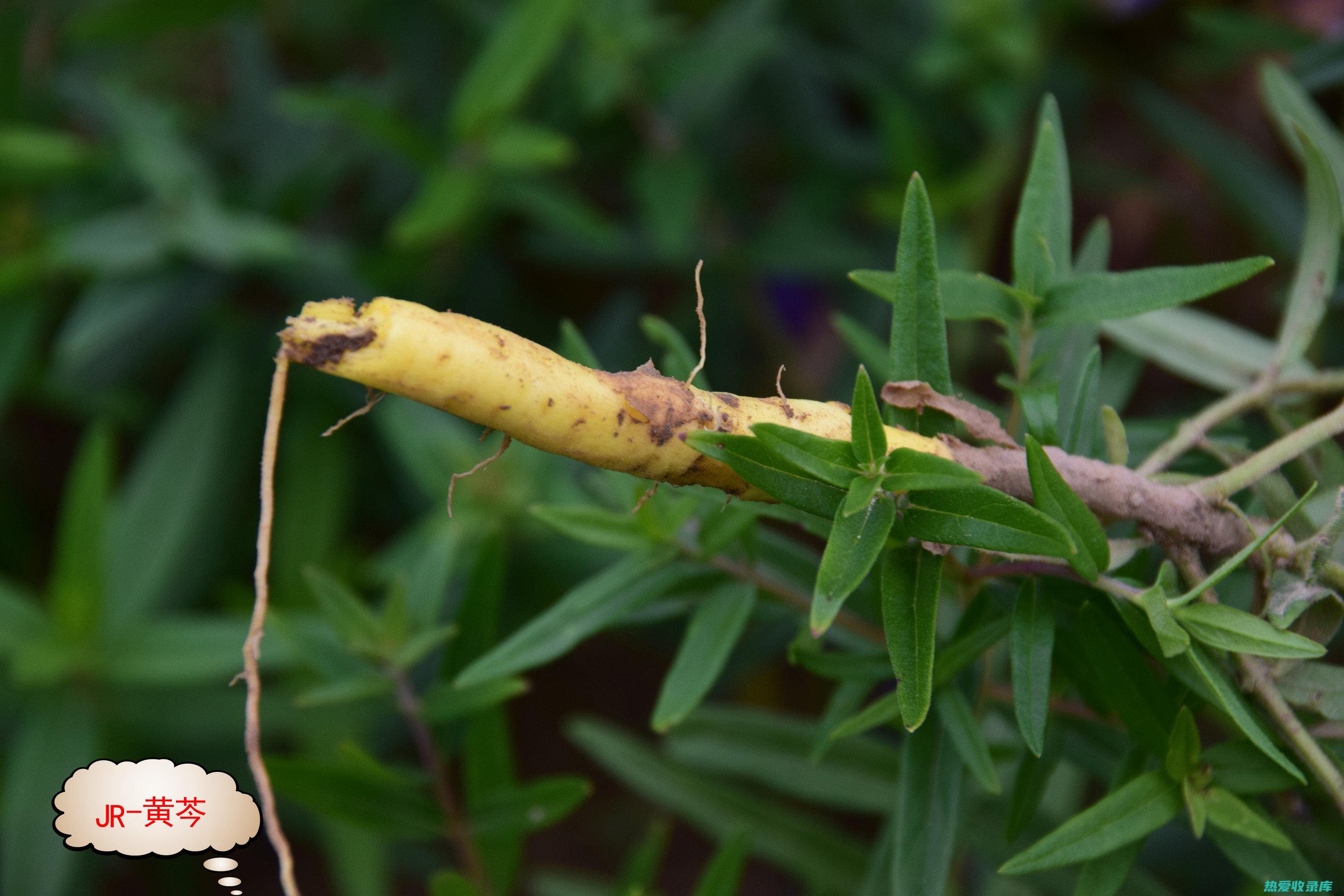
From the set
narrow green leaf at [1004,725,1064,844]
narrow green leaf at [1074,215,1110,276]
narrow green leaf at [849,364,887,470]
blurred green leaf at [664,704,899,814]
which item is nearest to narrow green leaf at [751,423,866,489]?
narrow green leaf at [849,364,887,470]

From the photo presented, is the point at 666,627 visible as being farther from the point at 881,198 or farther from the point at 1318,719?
the point at 1318,719

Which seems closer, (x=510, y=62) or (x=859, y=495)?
(x=859, y=495)

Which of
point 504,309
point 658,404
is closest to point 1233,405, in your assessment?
point 658,404

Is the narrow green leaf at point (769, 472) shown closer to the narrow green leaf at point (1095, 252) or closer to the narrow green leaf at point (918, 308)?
the narrow green leaf at point (918, 308)

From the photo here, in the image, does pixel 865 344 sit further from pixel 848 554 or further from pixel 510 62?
pixel 510 62

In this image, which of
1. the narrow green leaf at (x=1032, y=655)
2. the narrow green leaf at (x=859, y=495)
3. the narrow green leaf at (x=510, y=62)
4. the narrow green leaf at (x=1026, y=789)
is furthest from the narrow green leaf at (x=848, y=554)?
the narrow green leaf at (x=510, y=62)

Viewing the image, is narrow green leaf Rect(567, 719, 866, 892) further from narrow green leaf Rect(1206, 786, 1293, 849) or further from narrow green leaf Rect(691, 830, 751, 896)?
narrow green leaf Rect(1206, 786, 1293, 849)

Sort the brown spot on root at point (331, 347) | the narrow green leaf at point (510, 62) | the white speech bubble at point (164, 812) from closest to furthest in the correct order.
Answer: the brown spot on root at point (331, 347) → the white speech bubble at point (164, 812) → the narrow green leaf at point (510, 62)
